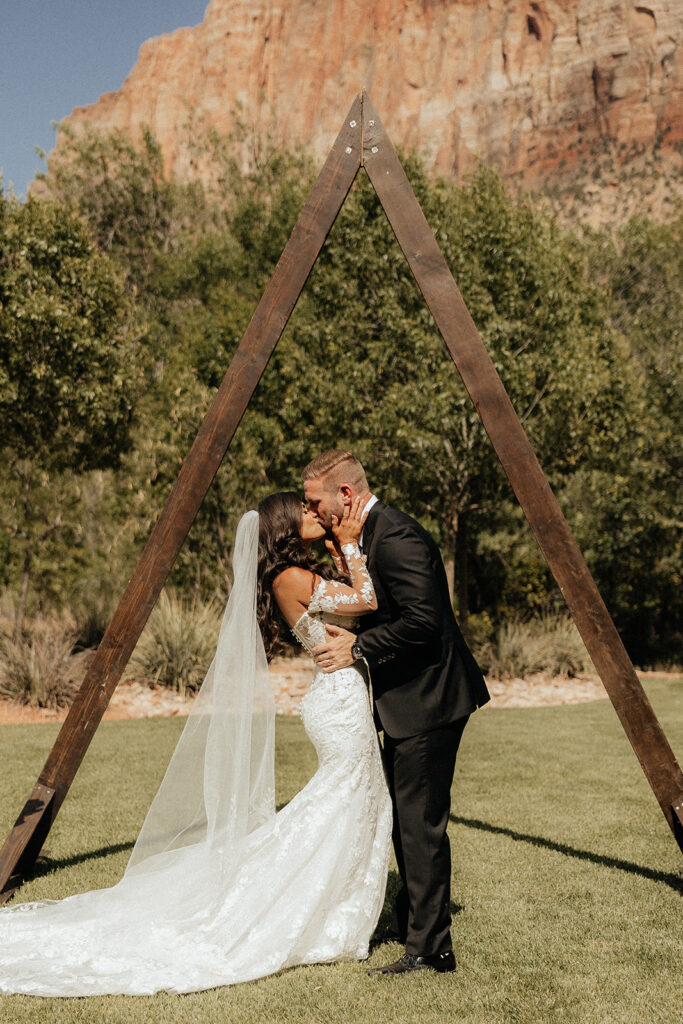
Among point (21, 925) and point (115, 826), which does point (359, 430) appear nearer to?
point (115, 826)

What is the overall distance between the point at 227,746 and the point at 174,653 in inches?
325

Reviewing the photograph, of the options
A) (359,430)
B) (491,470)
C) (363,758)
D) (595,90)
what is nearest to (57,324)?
(359,430)

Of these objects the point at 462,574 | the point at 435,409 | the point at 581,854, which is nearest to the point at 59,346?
the point at 435,409

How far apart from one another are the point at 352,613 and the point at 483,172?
14.7 meters

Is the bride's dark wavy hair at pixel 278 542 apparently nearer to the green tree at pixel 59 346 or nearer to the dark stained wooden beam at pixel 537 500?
the dark stained wooden beam at pixel 537 500

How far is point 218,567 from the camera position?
15508 mm

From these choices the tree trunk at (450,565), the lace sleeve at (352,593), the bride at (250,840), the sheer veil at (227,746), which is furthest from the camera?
the tree trunk at (450,565)

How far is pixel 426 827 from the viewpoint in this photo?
358 cm

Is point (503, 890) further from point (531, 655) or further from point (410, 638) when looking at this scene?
point (531, 655)

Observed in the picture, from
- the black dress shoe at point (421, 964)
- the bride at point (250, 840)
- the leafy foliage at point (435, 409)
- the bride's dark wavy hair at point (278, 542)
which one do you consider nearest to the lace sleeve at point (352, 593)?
the bride at point (250, 840)

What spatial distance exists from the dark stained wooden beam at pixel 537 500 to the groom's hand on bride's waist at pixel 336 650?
1.06m

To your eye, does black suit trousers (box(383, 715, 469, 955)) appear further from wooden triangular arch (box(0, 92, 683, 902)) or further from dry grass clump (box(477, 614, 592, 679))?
dry grass clump (box(477, 614, 592, 679))

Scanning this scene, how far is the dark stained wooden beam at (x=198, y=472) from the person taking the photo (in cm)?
432

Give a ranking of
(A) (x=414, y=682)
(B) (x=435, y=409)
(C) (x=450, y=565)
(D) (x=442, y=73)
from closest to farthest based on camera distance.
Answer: (A) (x=414, y=682) < (B) (x=435, y=409) < (C) (x=450, y=565) < (D) (x=442, y=73)
